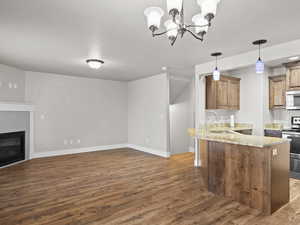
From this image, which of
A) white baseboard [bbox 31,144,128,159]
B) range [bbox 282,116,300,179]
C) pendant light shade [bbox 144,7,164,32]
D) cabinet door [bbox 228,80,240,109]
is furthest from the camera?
white baseboard [bbox 31,144,128,159]

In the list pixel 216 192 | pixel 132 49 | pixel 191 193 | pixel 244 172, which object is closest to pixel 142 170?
pixel 191 193

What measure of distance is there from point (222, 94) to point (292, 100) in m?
1.53

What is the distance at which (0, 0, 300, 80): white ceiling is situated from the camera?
209 centimetres

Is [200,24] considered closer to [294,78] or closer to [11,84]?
[294,78]

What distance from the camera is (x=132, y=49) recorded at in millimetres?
3523

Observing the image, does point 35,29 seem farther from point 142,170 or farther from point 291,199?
point 291,199

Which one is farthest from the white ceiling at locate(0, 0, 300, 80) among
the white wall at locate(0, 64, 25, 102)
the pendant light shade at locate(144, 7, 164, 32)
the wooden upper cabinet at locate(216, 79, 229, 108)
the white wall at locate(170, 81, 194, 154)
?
the white wall at locate(170, 81, 194, 154)

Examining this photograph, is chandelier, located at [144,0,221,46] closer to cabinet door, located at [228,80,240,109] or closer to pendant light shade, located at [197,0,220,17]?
pendant light shade, located at [197,0,220,17]

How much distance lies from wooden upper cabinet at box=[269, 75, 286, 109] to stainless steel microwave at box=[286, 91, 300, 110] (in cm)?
37

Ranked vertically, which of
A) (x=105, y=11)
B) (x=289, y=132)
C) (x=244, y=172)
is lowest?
(x=244, y=172)

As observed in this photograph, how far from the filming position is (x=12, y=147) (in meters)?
4.78

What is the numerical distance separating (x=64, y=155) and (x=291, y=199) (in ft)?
18.7

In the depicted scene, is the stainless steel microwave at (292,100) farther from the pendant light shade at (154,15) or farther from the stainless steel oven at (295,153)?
the pendant light shade at (154,15)

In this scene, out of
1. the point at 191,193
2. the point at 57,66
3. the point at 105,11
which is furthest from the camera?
the point at 57,66
